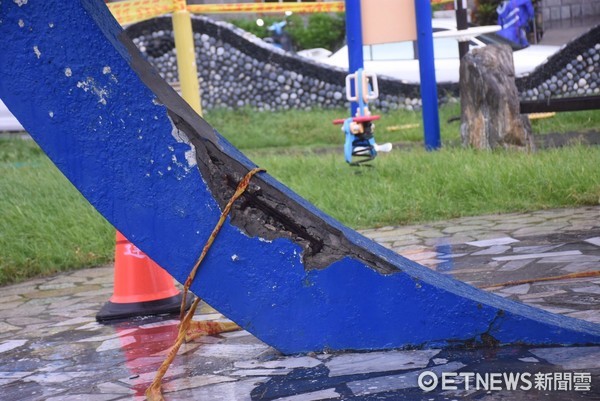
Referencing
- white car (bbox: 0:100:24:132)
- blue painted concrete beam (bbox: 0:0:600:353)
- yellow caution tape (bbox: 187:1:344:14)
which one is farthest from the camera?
white car (bbox: 0:100:24:132)

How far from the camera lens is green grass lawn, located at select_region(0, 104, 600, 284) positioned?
6605 mm

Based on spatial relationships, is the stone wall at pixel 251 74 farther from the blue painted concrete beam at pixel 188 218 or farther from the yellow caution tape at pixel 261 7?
the blue painted concrete beam at pixel 188 218

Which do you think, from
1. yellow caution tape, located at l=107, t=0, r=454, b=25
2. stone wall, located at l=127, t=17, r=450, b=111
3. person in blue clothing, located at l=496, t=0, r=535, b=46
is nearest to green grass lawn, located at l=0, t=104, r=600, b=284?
yellow caution tape, located at l=107, t=0, r=454, b=25

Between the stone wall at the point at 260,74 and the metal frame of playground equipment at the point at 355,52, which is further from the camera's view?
the stone wall at the point at 260,74

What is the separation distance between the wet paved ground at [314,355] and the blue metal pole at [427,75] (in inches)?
151

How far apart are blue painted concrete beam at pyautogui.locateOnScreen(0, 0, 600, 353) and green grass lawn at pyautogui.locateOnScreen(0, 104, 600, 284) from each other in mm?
3074

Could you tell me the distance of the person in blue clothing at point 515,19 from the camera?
62.2ft

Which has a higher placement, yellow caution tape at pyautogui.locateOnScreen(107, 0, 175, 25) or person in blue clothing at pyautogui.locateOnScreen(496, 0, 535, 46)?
yellow caution tape at pyautogui.locateOnScreen(107, 0, 175, 25)

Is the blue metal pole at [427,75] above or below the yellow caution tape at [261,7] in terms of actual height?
below

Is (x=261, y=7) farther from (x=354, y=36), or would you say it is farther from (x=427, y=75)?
(x=427, y=75)

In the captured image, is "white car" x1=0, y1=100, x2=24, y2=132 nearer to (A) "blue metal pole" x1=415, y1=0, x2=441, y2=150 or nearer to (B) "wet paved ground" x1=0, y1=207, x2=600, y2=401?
(A) "blue metal pole" x1=415, y1=0, x2=441, y2=150

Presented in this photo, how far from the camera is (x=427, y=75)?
10.2 m

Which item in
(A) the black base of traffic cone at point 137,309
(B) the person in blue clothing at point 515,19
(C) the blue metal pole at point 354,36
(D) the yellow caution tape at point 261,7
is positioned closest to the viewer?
(A) the black base of traffic cone at point 137,309

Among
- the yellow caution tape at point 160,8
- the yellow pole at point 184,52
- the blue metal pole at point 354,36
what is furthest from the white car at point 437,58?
the yellow pole at point 184,52
